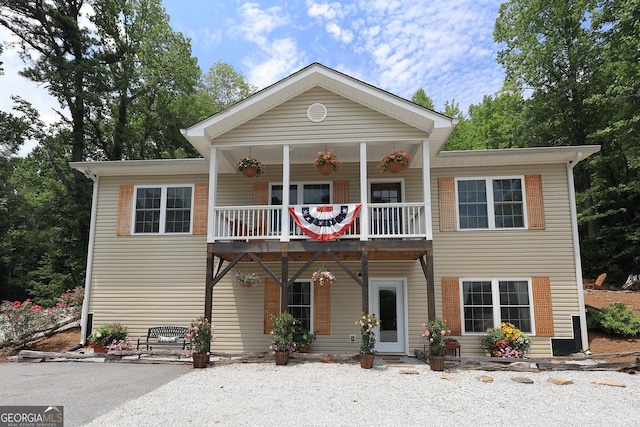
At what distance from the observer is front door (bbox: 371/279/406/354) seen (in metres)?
10.3

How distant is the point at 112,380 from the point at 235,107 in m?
6.52

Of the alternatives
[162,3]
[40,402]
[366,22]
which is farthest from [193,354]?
[162,3]

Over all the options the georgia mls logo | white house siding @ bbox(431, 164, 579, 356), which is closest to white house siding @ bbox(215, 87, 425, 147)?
white house siding @ bbox(431, 164, 579, 356)

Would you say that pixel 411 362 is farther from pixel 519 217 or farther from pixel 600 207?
pixel 600 207

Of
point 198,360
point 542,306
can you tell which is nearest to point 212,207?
point 198,360

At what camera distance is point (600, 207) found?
1975 cm

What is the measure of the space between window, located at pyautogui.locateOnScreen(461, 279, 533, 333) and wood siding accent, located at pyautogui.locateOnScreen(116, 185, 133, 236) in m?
9.62

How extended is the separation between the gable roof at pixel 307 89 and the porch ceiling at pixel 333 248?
2.69 meters

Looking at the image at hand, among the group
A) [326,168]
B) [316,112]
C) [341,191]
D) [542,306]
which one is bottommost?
[542,306]

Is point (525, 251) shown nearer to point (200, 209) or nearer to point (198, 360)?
point (198, 360)

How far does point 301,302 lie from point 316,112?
514 centimetres

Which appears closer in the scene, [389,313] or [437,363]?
[437,363]

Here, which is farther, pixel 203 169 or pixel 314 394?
pixel 203 169

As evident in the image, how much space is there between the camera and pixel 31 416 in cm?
535
